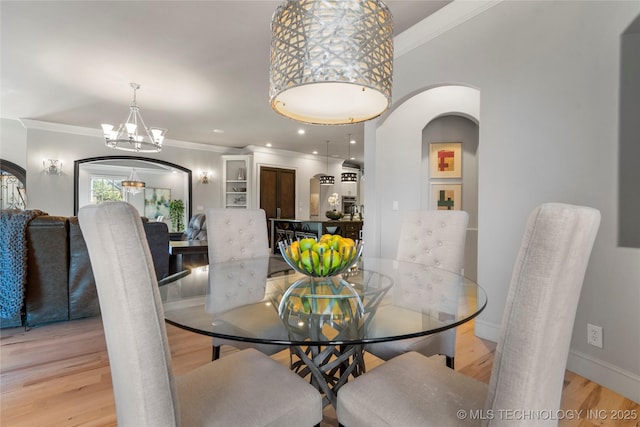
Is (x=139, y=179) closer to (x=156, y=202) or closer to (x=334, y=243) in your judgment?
(x=156, y=202)

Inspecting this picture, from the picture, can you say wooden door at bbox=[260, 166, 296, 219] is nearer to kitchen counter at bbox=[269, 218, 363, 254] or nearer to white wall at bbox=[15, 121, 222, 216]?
kitchen counter at bbox=[269, 218, 363, 254]

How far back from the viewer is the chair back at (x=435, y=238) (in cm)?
178

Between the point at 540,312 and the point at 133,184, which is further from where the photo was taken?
the point at 133,184

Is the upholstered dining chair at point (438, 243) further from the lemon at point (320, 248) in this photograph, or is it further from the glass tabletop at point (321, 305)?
the lemon at point (320, 248)

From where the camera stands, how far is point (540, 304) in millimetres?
609

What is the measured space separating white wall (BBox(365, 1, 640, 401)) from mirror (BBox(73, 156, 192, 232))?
627cm

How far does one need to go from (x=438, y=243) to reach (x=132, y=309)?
168 centimetres

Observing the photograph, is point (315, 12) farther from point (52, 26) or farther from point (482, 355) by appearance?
point (52, 26)

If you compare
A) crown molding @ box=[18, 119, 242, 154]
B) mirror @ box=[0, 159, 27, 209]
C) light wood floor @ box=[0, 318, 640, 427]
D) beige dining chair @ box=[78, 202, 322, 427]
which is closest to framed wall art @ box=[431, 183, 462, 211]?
light wood floor @ box=[0, 318, 640, 427]

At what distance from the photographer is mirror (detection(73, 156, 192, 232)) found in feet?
20.6

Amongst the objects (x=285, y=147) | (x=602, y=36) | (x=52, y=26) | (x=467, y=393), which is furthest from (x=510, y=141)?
(x=285, y=147)

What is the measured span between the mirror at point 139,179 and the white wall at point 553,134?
6269mm

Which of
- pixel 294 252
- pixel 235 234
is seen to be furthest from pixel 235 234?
pixel 294 252

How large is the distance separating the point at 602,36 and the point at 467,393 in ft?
6.96
